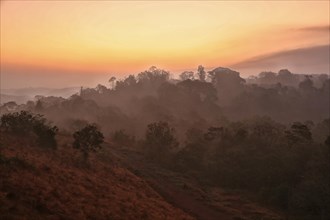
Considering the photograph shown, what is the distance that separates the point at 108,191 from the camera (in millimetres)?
28406

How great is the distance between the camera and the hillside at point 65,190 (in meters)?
19.5

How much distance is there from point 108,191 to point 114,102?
11319 cm

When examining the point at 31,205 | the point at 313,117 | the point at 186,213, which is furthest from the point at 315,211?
the point at 313,117

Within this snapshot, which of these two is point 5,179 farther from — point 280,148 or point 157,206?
point 280,148

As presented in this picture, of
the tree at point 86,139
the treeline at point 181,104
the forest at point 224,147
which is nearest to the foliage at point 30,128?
the forest at point 224,147

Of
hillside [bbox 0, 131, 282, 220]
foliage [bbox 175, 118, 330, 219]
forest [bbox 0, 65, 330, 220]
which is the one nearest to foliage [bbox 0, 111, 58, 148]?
forest [bbox 0, 65, 330, 220]

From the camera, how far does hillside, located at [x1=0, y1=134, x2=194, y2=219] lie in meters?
19.5

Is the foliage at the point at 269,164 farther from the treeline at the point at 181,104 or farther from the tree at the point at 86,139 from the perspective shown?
the treeline at the point at 181,104

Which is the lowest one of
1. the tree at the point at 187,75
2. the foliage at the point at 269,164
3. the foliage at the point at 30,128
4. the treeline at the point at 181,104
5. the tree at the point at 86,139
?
the foliage at the point at 269,164

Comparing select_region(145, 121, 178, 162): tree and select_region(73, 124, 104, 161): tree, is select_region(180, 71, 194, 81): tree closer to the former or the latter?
select_region(145, 121, 178, 162): tree

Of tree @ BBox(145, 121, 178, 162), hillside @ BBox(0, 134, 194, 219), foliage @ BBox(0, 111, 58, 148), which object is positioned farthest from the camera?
tree @ BBox(145, 121, 178, 162)

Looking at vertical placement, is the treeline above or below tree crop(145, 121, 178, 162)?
above

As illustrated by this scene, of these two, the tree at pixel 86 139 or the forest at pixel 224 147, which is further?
the forest at pixel 224 147

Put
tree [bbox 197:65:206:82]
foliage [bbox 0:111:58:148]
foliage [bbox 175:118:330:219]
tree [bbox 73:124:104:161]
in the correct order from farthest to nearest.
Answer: tree [bbox 197:65:206:82] < foliage [bbox 175:118:330:219] < tree [bbox 73:124:104:161] < foliage [bbox 0:111:58:148]
